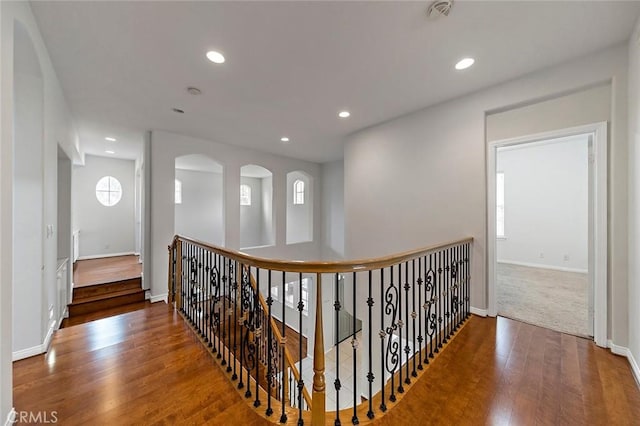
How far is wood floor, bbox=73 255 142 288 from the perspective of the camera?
15.3ft

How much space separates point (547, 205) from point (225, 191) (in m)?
7.54

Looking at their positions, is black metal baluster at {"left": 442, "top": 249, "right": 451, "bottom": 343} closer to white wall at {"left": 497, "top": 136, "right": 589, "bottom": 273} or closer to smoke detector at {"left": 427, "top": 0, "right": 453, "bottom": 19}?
smoke detector at {"left": 427, "top": 0, "right": 453, "bottom": 19}

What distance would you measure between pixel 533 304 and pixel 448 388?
2655 mm

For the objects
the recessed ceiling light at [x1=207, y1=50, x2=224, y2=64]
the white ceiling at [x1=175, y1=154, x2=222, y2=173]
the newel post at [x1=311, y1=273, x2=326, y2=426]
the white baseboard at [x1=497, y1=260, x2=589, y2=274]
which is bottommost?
the white baseboard at [x1=497, y1=260, x2=589, y2=274]

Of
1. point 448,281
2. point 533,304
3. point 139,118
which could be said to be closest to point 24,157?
point 139,118

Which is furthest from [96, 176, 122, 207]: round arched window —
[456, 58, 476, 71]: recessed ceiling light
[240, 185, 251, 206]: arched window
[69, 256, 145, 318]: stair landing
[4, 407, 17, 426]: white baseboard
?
[456, 58, 476, 71]: recessed ceiling light

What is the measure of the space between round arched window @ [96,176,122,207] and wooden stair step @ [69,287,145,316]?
369 cm

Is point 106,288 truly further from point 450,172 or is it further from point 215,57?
point 450,172

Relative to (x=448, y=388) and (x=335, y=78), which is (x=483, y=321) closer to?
(x=448, y=388)

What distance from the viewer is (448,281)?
2.82 meters

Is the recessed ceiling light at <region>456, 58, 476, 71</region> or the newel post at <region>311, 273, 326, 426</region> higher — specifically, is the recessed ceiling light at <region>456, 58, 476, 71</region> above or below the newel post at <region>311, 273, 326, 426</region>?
above

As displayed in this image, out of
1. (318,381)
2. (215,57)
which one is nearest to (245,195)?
(215,57)

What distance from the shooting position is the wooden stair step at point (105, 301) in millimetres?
4020

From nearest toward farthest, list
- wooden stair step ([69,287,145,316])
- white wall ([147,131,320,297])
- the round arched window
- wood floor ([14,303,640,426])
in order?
wood floor ([14,303,640,426]) < wooden stair step ([69,287,145,316]) < white wall ([147,131,320,297]) < the round arched window
